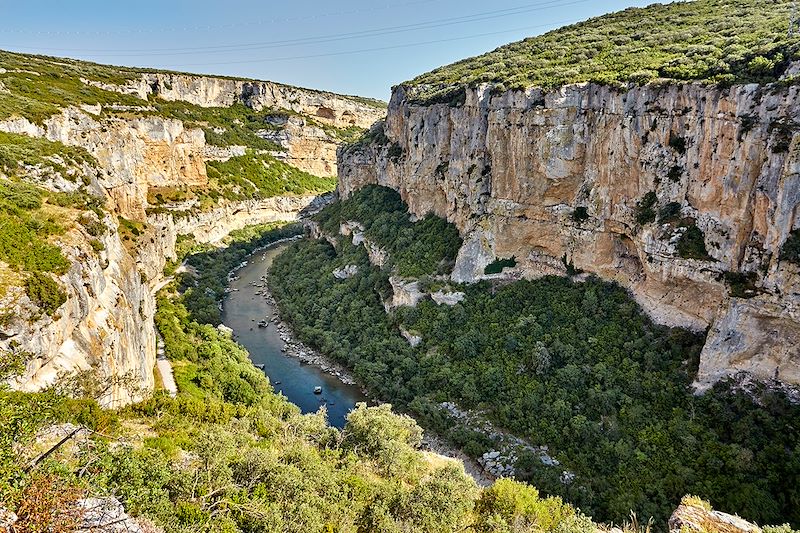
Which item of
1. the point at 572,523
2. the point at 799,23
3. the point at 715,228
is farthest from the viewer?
the point at 799,23

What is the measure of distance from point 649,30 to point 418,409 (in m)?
35.6

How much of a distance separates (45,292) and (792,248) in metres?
29.8

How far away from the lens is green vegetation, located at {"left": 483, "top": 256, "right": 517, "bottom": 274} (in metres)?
35.3

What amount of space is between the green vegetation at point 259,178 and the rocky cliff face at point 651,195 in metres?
47.2

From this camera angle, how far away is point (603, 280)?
100 feet

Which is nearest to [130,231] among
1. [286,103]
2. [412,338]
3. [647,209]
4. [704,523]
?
[412,338]

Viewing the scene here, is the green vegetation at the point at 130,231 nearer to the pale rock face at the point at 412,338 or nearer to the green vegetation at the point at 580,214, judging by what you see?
the pale rock face at the point at 412,338

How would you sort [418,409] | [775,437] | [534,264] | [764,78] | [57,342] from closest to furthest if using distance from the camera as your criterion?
[57,342]
[775,437]
[764,78]
[418,409]
[534,264]

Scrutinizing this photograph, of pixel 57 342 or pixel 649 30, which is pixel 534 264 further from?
pixel 57 342

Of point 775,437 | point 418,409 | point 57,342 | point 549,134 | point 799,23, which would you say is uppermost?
point 799,23

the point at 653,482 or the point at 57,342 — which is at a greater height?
the point at 57,342

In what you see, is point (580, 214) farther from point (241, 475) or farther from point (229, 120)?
A: point (229, 120)

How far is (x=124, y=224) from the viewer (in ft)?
123

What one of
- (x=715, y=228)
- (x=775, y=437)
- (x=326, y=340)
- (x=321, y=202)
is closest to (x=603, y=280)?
(x=715, y=228)
